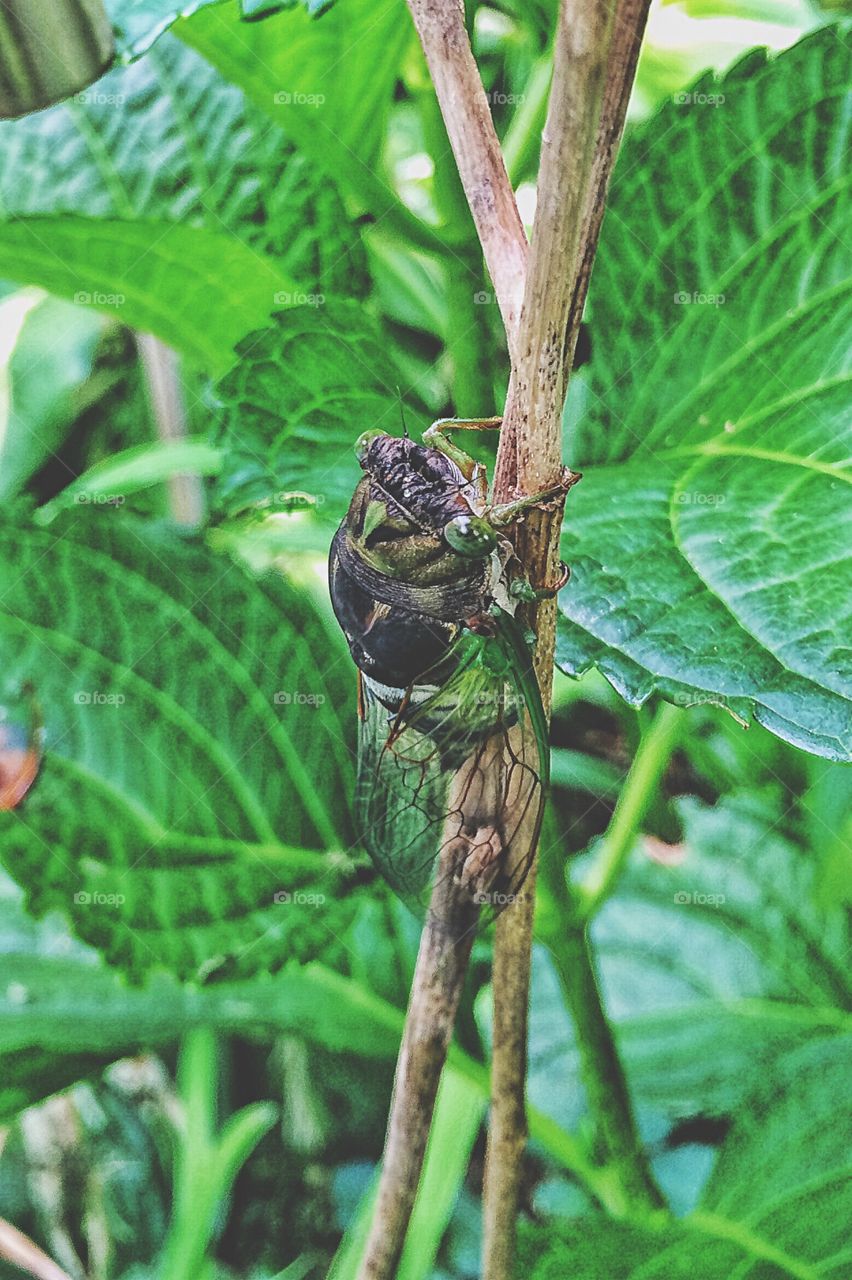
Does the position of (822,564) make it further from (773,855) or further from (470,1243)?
(470,1243)

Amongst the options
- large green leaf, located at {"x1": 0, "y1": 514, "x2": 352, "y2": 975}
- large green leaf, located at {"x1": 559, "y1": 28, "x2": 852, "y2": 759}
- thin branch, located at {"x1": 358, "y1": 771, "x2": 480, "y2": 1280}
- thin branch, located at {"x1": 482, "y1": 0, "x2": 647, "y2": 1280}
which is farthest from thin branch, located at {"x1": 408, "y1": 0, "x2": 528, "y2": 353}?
large green leaf, located at {"x1": 0, "y1": 514, "x2": 352, "y2": 975}

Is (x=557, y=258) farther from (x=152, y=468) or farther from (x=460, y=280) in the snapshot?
(x=152, y=468)

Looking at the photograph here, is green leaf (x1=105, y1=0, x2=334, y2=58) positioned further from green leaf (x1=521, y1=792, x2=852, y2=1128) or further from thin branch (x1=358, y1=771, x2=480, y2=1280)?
green leaf (x1=521, y1=792, x2=852, y2=1128)

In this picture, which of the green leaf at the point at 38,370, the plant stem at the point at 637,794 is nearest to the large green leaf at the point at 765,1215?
the plant stem at the point at 637,794

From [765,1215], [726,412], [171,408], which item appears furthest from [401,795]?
[171,408]

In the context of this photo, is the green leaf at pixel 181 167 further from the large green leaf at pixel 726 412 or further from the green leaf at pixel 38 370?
the green leaf at pixel 38 370

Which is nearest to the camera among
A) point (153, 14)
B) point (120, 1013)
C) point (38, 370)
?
point (153, 14)

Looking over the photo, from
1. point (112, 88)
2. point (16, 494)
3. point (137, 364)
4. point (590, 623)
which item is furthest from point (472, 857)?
point (137, 364)
